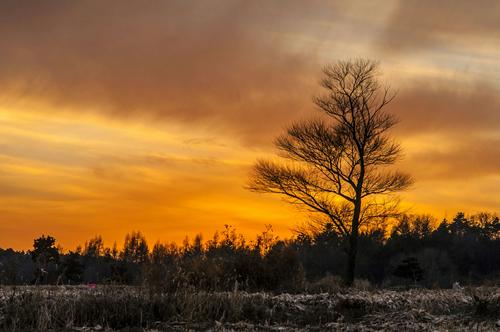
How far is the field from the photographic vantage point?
31.2 feet

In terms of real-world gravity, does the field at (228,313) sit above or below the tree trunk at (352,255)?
below

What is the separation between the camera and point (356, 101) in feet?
91.0

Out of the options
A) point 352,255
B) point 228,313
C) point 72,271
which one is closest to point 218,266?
point 228,313

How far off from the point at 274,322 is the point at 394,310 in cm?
244

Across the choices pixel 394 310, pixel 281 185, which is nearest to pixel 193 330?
pixel 394 310

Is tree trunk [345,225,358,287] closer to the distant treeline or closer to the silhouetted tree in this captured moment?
the distant treeline

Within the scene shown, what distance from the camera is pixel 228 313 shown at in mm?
10594

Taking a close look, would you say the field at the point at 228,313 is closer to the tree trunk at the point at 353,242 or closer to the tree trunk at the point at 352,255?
the tree trunk at the point at 352,255

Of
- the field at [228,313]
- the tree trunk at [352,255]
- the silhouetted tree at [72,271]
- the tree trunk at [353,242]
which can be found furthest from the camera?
the silhouetted tree at [72,271]

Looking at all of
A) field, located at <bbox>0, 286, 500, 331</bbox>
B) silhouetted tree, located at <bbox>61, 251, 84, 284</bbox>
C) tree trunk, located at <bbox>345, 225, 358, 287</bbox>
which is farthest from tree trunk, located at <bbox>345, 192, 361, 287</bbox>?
field, located at <bbox>0, 286, 500, 331</bbox>

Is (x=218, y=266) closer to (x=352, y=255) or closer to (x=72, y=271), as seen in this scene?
(x=352, y=255)

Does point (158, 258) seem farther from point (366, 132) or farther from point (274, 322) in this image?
point (366, 132)

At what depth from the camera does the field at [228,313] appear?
951cm

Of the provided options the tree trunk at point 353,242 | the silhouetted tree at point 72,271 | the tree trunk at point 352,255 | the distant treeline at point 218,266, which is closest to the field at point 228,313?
the distant treeline at point 218,266
